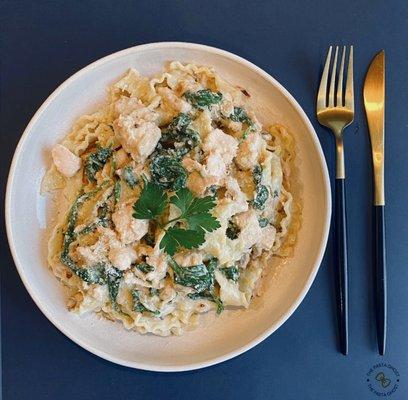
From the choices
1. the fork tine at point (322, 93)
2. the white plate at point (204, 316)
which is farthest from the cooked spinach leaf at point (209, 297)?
the fork tine at point (322, 93)

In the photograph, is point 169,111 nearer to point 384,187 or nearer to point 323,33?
point 323,33

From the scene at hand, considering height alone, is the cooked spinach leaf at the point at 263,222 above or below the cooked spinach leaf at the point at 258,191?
below

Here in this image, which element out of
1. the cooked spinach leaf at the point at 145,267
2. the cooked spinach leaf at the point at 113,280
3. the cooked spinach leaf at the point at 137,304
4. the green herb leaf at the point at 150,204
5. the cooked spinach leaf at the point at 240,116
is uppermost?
the cooked spinach leaf at the point at 240,116

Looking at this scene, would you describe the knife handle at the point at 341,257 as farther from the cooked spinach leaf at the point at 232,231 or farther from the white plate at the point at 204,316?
the cooked spinach leaf at the point at 232,231

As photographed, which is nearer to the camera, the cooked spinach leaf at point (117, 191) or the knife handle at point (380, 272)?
the cooked spinach leaf at point (117, 191)

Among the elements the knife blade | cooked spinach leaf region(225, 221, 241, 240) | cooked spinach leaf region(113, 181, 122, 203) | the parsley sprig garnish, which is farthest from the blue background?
the parsley sprig garnish

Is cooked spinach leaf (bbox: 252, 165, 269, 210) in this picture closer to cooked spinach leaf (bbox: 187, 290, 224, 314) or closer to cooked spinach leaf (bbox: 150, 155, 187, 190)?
cooked spinach leaf (bbox: 150, 155, 187, 190)

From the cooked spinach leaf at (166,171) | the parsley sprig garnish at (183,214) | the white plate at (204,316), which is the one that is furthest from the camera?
the white plate at (204,316)
